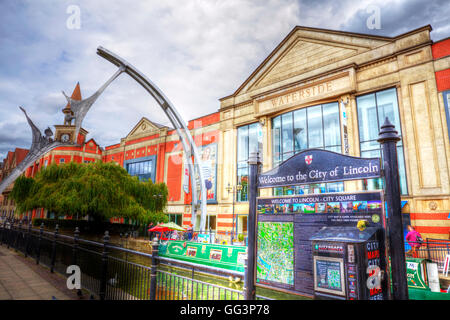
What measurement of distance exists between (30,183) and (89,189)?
846 cm

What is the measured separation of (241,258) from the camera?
10977 millimetres

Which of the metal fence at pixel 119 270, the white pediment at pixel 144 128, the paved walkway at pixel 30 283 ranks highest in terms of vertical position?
the white pediment at pixel 144 128

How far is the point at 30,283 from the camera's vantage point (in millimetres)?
7703

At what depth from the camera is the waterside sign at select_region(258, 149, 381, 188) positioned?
377cm

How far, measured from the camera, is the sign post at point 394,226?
333 centimetres

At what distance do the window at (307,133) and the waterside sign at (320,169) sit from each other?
658 inches

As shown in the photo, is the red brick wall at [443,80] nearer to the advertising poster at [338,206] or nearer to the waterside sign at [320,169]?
the waterside sign at [320,169]

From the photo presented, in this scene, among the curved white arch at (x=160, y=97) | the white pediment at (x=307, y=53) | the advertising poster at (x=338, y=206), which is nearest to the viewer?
the advertising poster at (x=338, y=206)

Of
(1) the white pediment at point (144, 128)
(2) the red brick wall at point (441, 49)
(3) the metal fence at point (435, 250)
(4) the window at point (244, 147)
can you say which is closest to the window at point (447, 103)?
(2) the red brick wall at point (441, 49)

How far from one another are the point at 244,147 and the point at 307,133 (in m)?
6.93

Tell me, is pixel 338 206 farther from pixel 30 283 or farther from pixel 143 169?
pixel 143 169

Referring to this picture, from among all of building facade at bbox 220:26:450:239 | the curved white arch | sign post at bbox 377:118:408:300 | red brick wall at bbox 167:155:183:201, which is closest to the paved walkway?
sign post at bbox 377:118:408:300

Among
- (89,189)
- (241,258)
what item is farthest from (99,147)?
(241,258)
